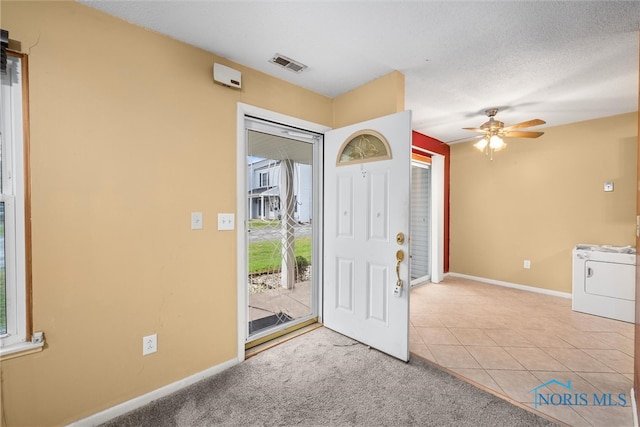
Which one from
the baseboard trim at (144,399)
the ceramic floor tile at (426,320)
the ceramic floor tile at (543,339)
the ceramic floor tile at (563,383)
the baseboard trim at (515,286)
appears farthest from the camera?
the baseboard trim at (515,286)

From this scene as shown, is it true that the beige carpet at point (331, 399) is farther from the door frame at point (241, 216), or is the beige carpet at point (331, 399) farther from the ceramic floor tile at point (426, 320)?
the ceramic floor tile at point (426, 320)

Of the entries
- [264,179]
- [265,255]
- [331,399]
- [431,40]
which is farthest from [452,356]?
[431,40]

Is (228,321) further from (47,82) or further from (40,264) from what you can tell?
(47,82)

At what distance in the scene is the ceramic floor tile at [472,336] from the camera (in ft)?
8.18

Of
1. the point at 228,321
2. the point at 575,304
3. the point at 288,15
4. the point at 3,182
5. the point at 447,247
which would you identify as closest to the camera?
the point at 3,182

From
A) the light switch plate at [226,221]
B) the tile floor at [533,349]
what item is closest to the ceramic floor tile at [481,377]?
the tile floor at [533,349]

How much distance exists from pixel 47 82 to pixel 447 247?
17.6ft

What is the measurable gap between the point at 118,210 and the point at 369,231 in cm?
187

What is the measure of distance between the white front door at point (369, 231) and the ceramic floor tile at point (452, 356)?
0.34m

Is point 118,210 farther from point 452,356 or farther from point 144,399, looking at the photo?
point 452,356

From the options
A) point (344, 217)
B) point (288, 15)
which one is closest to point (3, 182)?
point (288, 15)

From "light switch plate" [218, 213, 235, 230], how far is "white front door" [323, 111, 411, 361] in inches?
38.7

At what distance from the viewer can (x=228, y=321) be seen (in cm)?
209

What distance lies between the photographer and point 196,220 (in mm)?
1914
